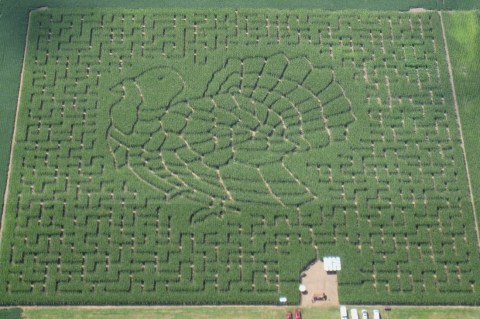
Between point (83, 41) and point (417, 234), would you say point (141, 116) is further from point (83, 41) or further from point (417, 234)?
point (417, 234)

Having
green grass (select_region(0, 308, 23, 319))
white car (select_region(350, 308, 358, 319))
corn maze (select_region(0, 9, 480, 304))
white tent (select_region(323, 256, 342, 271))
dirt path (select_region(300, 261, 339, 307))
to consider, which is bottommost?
white car (select_region(350, 308, 358, 319))

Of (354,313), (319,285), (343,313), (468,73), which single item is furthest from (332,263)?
(468,73)

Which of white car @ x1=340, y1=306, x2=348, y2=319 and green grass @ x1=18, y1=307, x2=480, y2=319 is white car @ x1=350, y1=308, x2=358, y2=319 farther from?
green grass @ x1=18, y1=307, x2=480, y2=319

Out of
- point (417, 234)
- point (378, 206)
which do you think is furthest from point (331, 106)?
point (417, 234)

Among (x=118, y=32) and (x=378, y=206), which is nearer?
(x=378, y=206)

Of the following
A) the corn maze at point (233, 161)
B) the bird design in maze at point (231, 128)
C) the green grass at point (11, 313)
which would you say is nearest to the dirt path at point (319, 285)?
the corn maze at point (233, 161)

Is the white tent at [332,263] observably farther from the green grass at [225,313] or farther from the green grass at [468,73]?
the green grass at [468,73]

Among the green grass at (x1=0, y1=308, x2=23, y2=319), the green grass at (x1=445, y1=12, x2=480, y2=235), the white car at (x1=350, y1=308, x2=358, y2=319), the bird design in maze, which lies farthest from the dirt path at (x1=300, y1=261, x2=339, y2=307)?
the green grass at (x1=0, y1=308, x2=23, y2=319)
